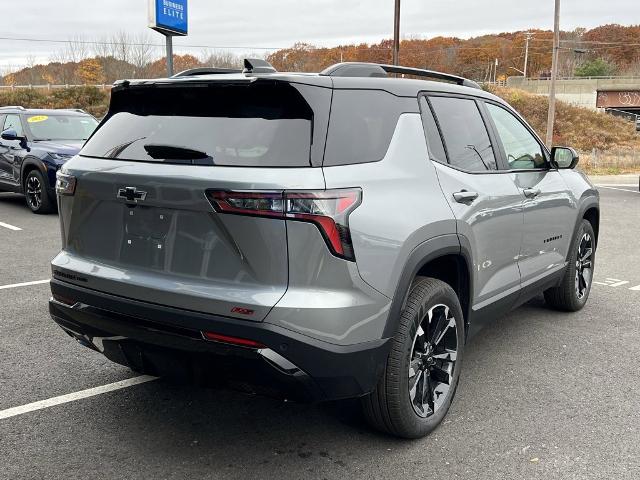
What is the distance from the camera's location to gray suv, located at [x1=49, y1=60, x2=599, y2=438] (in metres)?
2.47

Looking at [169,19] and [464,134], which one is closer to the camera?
[464,134]

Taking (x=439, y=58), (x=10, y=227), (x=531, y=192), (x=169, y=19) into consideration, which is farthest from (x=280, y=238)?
(x=439, y=58)

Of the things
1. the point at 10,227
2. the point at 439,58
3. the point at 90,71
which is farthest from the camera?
the point at 439,58

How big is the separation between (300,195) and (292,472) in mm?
1272

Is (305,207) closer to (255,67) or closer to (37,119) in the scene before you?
(255,67)

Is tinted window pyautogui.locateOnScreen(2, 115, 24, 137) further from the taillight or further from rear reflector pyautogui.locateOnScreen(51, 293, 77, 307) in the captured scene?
the taillight

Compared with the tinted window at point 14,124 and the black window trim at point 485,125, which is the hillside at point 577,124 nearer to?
the tinted window at point 14,124

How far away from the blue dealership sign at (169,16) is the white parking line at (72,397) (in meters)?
9.70

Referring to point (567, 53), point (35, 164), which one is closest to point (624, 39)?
point (567, 53)

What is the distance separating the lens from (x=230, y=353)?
8.18 feet

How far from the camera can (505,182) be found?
381 cm

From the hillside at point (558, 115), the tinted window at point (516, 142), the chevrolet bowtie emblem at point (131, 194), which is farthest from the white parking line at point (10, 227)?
the hillside at point (558, 115)

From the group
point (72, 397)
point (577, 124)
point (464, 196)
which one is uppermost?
point (464, 196)

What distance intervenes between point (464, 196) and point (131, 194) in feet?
5.51
